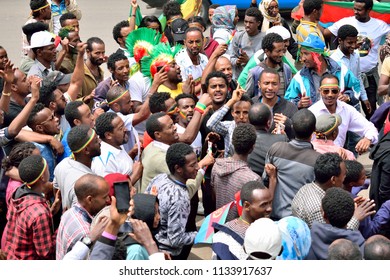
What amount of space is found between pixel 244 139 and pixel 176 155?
2.13ft

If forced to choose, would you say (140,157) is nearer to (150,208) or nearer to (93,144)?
(93,144)

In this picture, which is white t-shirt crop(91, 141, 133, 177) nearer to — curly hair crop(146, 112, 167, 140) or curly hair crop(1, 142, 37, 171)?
curly hair crop(146, 112, 167, 140)

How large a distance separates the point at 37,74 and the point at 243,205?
4.18 meters

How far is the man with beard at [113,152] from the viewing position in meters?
7.06

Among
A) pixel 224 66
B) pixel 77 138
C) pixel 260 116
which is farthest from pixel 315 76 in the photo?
pixel 77 138

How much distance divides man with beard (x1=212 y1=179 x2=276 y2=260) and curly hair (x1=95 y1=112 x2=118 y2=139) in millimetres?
1646

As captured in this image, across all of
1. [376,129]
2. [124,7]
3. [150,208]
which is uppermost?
[150,208]

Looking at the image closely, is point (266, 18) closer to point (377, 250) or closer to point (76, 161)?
point (76, 161)

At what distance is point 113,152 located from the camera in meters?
7.14

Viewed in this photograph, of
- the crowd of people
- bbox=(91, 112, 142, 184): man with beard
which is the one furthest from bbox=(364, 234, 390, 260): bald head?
bbox=(91, 112, 142, 184): man with beard

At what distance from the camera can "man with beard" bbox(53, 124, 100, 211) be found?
6551 millimetres

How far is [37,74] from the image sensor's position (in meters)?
9.35

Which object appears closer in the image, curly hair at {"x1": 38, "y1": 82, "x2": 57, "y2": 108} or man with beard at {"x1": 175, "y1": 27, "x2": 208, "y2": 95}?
curly hair at {"x1": 38, "y1": 82, "x2": 57, "y2": 108}
